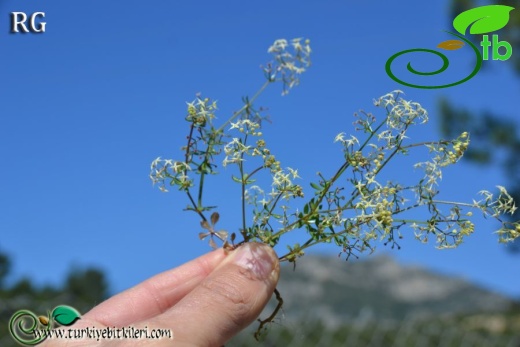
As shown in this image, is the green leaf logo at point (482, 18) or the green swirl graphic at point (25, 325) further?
the green leaf logo at point (482, 18)

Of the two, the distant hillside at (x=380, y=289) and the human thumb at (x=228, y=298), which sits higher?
the human thumb at (x=228, y=298)

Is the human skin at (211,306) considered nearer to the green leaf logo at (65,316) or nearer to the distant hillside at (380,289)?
the green leaf logo at (65,316)

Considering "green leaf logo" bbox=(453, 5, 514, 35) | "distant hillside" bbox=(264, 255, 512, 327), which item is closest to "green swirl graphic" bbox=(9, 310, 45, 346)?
"green leaf logo" bbox=(453, 5, 514, 35)
